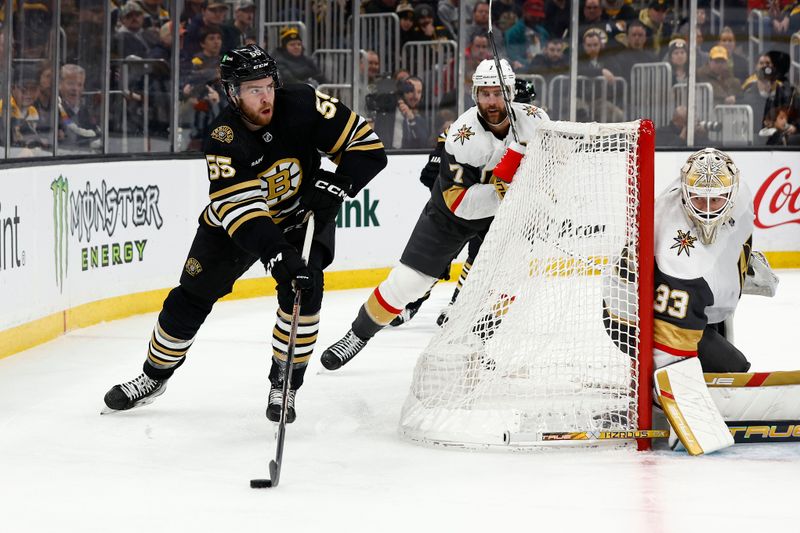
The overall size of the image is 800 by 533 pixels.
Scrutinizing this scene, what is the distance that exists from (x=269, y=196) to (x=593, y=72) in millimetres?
4958

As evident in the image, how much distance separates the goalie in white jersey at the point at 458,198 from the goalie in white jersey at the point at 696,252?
0.96 metres

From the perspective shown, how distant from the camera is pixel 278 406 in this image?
3662 millimetres

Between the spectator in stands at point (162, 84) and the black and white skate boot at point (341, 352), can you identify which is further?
the spectator in stands at point (162, 84)

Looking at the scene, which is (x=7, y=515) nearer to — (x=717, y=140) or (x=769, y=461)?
(x=769, y=461)

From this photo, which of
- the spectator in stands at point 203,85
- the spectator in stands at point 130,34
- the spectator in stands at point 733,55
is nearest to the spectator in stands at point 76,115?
the spectator in stands at point 130,34

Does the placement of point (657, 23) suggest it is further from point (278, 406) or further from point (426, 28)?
point (278, 406)

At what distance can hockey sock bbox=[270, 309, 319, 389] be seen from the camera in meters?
3.66

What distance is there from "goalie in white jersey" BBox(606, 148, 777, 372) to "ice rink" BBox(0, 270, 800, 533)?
0.32m

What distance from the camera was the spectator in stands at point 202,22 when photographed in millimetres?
6777

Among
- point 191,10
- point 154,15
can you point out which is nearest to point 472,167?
point 154,15

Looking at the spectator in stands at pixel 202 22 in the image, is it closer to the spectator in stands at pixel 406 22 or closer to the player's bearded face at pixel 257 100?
the spectator in stands at pixel 406 22

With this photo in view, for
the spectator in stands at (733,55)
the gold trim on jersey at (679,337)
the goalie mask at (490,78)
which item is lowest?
the gold trim on jersey at (679,337)

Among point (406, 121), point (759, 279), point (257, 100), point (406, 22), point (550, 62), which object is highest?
point (406, 22)

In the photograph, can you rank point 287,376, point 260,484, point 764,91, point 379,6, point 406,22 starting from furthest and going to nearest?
point 764,91 < point 406,22 < point 379,6 < point 287,376 < point 260,484
